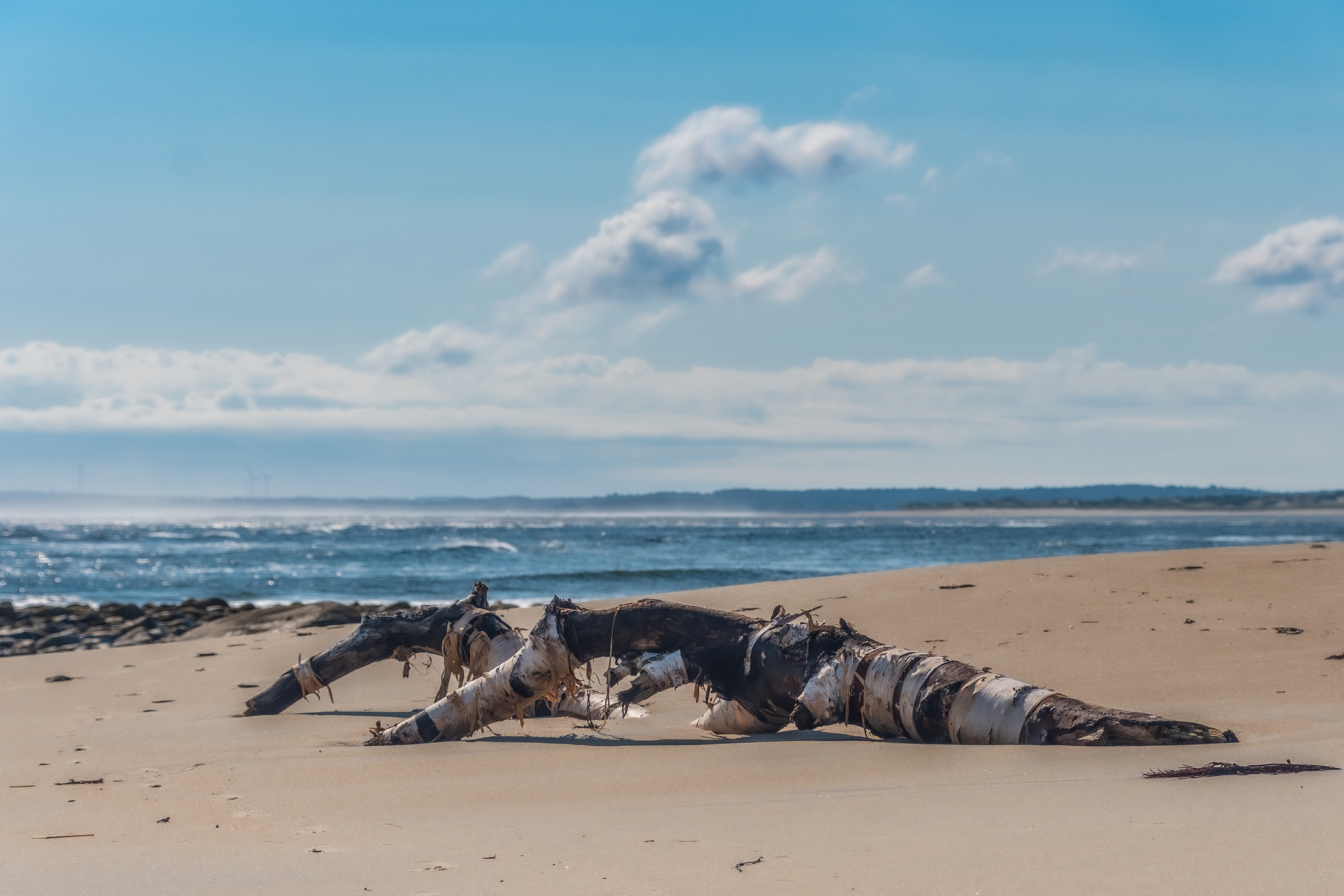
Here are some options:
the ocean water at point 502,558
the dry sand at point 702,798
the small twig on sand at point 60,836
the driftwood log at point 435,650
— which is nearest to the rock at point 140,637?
the ocean water at point 502,558

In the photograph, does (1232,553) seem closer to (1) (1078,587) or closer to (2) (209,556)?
(1) (1078,587)

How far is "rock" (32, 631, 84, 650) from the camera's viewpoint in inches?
529

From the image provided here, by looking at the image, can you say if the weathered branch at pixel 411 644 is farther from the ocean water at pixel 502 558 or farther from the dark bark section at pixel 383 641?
the ocean water at pixel 502 558

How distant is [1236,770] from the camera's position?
357 cm

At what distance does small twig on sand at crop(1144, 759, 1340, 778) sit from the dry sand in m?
0.08

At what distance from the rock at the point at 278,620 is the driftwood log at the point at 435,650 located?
660 cm

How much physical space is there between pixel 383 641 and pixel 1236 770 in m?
4.80

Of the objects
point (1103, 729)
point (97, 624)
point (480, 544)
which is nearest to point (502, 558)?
point (480, 544)

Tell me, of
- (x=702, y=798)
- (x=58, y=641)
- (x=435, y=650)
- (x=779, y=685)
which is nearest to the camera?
(x=702, y=798)

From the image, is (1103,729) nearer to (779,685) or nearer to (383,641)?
(779,685)

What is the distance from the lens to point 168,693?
25.9ft

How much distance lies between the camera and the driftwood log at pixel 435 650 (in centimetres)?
Result: 616

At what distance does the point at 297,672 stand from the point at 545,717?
5.64ft

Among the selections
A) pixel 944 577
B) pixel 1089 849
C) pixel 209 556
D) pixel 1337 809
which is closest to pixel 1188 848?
pixel 1089 849
